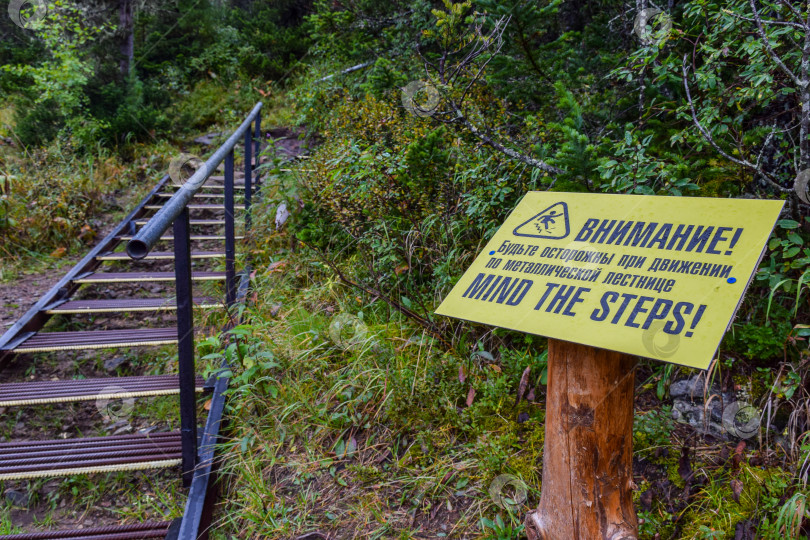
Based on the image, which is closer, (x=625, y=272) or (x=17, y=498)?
(x=625, y=272)

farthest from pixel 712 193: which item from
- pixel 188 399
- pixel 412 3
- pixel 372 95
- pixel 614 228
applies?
pixel 412 3

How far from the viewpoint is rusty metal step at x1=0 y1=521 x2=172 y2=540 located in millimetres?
1975

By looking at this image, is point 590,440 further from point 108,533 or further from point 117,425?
point 117,425

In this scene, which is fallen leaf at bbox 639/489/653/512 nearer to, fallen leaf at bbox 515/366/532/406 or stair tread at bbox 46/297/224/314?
fallen leaf at bbox 515/366/532/406

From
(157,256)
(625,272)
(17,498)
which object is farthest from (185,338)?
(157,256)

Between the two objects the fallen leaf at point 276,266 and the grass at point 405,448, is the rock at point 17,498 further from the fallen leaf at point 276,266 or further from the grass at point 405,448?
the fallen leaf at point 276,266

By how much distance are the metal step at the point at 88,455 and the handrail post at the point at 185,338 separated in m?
0.09

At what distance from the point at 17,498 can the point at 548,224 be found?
108 inches

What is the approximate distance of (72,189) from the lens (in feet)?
18.6

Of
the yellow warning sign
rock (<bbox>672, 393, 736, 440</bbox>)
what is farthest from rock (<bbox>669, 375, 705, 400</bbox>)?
the yellow warning sign

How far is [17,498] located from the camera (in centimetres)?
236

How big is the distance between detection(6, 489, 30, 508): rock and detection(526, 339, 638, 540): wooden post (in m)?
2.44

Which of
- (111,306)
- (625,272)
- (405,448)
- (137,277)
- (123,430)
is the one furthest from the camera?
(137,277)

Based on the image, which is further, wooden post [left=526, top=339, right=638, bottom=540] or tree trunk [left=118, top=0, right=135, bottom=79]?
tree trunk [left=118, top=0, right=135, bottom=79]
